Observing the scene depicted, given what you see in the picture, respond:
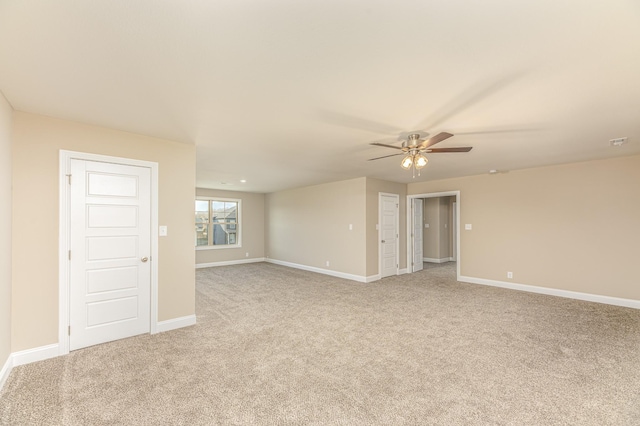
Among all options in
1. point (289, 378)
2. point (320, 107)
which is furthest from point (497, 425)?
point (320, 107)

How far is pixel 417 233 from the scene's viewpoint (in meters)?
7.62

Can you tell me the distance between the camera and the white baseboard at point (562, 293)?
442 cm

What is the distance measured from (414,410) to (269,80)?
Result: 2638 mm

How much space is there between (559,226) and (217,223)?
823 centimetres

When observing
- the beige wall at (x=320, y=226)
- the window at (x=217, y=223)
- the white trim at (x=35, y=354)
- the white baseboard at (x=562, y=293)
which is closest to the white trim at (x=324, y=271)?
the beige wall at (x=320, y=226)

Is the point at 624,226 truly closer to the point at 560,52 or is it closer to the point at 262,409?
the point at 560,52

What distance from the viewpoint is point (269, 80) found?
2084mm

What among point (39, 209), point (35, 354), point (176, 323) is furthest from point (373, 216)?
point (35, 354)

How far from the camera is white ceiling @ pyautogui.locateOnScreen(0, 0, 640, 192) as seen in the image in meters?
1.42

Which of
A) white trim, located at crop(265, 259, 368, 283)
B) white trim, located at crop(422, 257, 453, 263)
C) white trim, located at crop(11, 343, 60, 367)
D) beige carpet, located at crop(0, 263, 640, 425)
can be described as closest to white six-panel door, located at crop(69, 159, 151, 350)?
white trim, located at crop(11, 343, 60, 367)

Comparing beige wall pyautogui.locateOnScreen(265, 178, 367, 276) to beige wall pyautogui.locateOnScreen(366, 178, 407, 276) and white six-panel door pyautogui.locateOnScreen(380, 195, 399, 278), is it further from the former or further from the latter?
white six-panel door pyautogui.locateOnScreen(380, 195, 399, 278)

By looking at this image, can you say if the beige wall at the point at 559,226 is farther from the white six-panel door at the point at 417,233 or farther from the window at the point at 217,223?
the window at the point at 217,223

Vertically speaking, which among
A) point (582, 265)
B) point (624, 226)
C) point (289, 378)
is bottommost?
point (289, 378)

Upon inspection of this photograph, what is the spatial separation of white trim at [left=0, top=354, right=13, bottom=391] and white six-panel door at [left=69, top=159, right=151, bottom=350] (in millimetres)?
422
